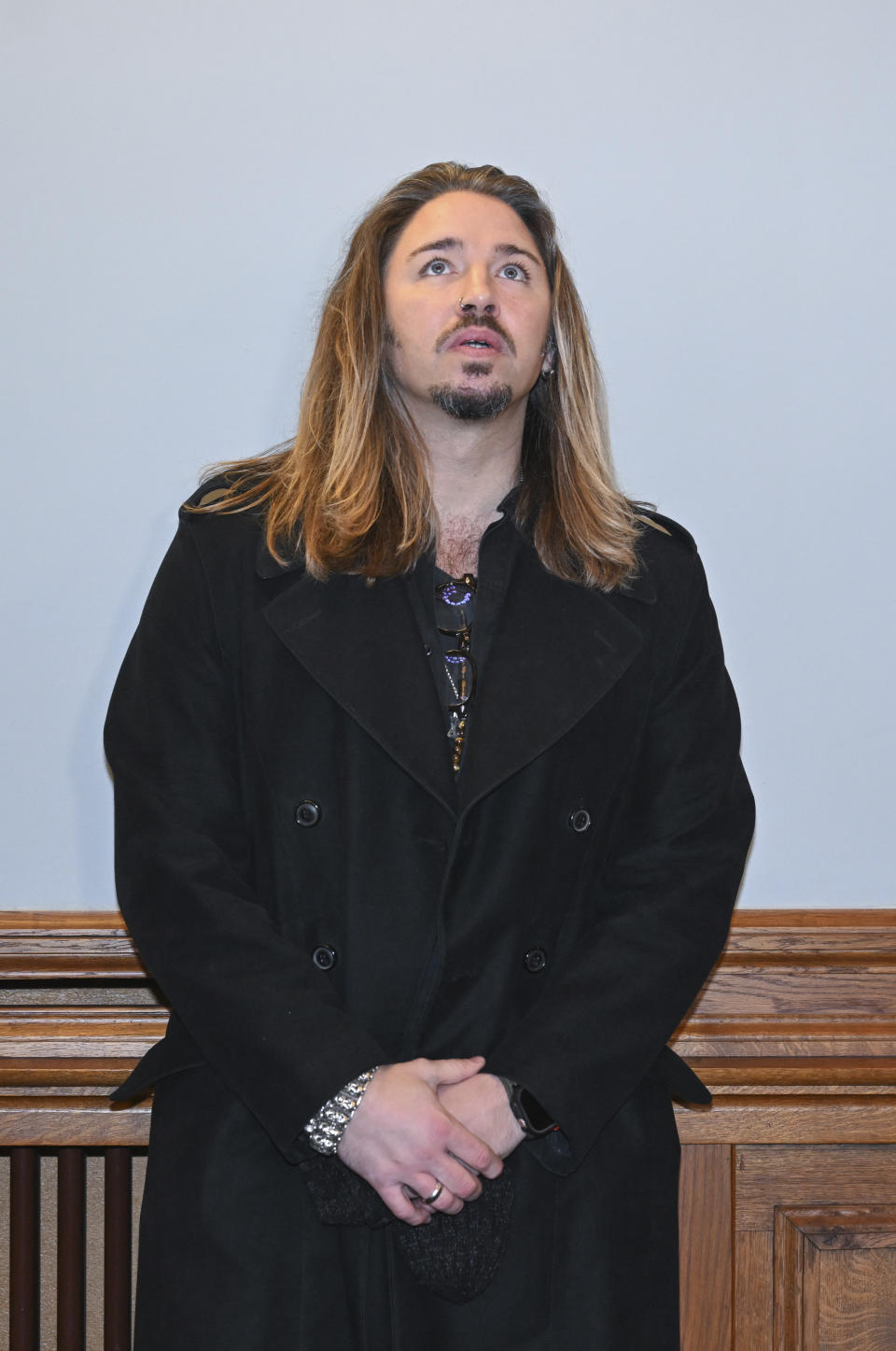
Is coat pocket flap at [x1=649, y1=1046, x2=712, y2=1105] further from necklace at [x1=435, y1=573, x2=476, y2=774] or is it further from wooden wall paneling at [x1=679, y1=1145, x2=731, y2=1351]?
necklace at [x1=435, y1=573, x2=476, y2=774]

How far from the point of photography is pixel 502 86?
1929 millimetres

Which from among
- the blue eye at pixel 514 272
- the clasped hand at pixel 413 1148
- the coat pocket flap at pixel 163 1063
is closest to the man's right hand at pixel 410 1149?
the clasped hand at pixel 413 1148

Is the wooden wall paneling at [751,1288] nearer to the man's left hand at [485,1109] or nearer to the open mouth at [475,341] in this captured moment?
the man's left hand at [485,1109]

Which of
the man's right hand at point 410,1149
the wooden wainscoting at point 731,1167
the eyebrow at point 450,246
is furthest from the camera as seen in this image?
the wooden wainscoting at point 731,1167

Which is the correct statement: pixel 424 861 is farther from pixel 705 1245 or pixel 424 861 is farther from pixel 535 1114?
pixel 705 1245

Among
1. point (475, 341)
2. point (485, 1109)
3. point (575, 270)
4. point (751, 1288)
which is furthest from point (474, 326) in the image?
point (751, 1288)

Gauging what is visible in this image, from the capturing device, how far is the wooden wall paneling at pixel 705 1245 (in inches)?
73.2

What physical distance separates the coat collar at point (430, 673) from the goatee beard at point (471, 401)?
21 centimetres

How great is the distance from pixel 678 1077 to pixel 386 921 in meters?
0.41

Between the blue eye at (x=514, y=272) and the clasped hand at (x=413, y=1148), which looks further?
the blue eye at (x=514, y=272)

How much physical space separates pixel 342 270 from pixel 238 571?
483 millimetres

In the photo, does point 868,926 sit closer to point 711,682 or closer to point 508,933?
point 711,682

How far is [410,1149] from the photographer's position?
4.40 feet

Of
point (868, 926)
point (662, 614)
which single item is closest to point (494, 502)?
point (662, 614)
